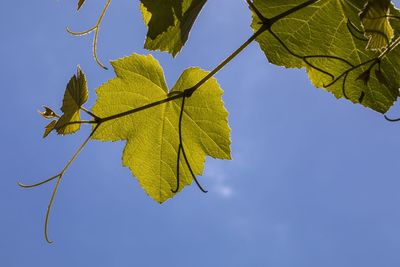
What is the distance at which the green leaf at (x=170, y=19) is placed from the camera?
927mm

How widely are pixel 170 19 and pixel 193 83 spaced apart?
0.54 feet

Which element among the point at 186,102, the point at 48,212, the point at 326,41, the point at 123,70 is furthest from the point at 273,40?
the point at 48,212

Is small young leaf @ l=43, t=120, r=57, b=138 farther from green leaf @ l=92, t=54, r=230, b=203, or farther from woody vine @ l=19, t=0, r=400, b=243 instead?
green leaf @ l=92, t=54, r=230, b=203

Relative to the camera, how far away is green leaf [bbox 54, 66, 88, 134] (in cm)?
95

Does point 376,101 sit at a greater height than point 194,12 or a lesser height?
lesser

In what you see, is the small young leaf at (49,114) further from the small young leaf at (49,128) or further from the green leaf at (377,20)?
the green leaf at (377,20)

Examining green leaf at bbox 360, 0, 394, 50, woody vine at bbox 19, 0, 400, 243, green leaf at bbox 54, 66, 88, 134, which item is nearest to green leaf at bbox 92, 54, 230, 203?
woody vine at bbox 19, 0, 400, 243

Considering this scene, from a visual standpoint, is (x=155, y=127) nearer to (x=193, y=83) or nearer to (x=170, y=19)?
(x=193, y=83)

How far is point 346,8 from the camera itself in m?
0.98

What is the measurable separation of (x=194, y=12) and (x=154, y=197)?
1.23ft

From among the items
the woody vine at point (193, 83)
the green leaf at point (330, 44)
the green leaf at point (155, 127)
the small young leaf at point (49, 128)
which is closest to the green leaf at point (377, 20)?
the woody vine at point (193, 83)

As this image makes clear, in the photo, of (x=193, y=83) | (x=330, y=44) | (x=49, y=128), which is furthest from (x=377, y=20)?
(x=49, y=128)

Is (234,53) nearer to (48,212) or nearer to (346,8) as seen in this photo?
(346,8)

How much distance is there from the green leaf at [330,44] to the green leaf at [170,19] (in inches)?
4.4
